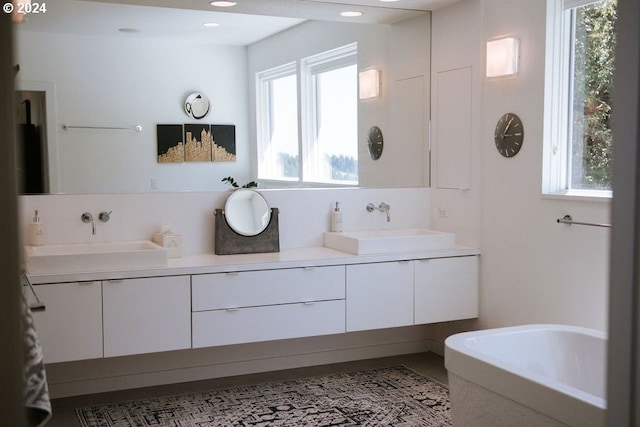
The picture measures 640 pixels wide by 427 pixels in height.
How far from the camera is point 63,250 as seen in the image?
4.04 meters

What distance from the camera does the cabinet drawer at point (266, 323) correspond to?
3998mm

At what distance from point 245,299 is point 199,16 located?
1.76 meters

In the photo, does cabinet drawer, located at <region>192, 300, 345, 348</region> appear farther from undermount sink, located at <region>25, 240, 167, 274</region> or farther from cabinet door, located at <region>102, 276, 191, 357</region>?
undermount sink, located at <region>25, 240, 167, 274</region>

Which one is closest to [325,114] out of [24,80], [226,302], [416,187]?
[416,187]

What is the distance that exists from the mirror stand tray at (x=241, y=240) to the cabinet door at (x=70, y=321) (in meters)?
0.89

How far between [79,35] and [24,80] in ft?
1.32

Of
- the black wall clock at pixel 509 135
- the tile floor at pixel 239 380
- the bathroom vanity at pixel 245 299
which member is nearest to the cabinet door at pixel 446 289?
the bathroom vanity at pixel 245 299

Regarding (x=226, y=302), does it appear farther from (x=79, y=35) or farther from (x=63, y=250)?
(x=79, y=35)

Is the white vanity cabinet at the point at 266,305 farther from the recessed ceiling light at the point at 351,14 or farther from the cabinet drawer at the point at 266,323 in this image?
the recessed ceiling light at the point at 351,14

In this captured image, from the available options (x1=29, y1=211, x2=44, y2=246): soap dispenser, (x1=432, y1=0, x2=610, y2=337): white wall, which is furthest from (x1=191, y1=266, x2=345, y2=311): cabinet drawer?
(x1=432, y1=0, x2=610, y2=337): white wall

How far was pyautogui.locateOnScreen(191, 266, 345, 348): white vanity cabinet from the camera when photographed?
3.99 metres

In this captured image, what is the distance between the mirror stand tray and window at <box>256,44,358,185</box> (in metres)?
0.36

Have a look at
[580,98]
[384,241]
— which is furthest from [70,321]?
[580,98]

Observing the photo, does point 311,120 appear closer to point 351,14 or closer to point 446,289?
point 351,14
